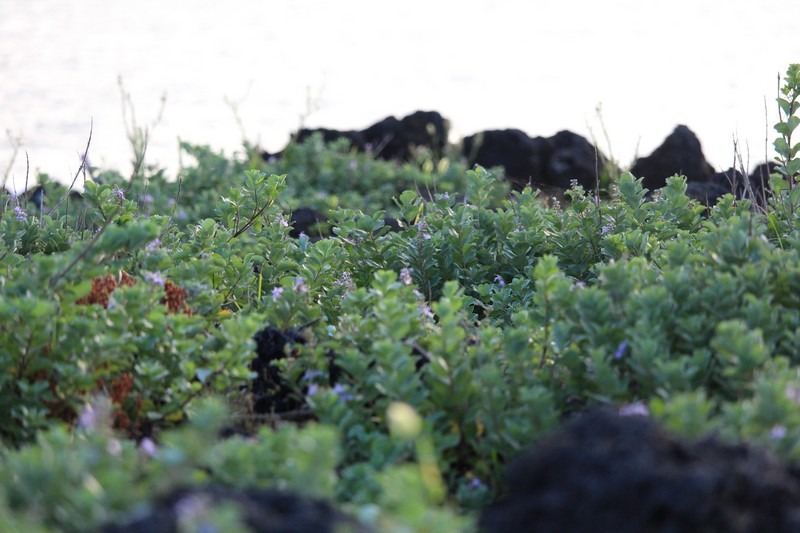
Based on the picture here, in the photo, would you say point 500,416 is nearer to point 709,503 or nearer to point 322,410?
point 322,410

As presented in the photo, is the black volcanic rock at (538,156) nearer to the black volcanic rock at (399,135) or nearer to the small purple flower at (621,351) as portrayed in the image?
the black volcanic rock at (399,135)

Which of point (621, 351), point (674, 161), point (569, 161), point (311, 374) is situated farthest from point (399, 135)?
point (621, 351)

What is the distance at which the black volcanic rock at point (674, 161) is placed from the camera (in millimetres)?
10844

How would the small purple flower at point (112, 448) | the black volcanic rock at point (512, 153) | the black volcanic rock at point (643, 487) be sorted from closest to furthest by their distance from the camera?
the black volcanic rock at point (643, 487)
the small purple flower at point (112, 448)
the black volcanic rock at point (512, 153)

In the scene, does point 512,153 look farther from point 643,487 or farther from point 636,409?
point 643,487

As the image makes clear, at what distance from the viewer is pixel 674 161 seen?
10859 mm

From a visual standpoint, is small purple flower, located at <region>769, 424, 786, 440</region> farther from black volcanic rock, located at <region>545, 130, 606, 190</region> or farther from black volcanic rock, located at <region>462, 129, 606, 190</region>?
black volcanic rock, located at <region>545, 130, 606, 190</region>

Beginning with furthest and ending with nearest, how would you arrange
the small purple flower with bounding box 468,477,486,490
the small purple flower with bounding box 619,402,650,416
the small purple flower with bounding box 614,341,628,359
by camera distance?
1. the small purple flower with bounding box 614,341,628,359
2. the small purple flower with bounding box 468,477,486,490
3. the small purple flower with bounding box 619,402,650,416

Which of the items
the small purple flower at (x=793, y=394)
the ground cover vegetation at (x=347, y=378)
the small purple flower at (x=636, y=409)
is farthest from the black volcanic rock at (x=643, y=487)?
the small purple flower at (x=636, y=409)

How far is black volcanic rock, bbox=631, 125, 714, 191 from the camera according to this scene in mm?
10844

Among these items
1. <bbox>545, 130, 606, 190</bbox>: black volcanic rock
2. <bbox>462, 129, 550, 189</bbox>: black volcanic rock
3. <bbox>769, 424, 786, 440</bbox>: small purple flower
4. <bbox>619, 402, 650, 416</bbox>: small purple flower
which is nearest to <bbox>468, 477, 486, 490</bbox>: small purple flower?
<bbox>619, 402, 650, 416</bbox>: small purple flower

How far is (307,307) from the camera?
458 cm

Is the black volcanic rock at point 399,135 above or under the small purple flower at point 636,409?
above

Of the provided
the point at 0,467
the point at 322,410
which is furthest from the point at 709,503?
the point at 0,467
